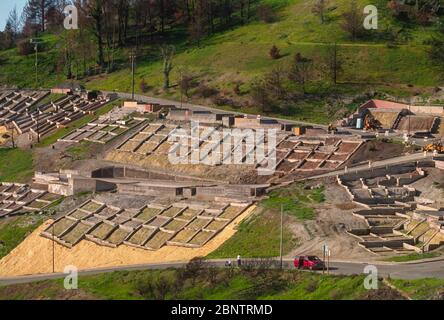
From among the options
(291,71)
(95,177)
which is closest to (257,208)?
(95,177)

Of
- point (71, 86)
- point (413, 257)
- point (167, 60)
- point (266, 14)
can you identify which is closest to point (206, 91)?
point (167, 60)

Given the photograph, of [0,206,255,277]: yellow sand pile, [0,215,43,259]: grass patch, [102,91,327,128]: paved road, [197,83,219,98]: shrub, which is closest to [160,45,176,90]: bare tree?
[102,91,327,128]: paved road

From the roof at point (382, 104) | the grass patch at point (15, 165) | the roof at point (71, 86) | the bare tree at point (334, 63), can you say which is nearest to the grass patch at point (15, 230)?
the grass patch at point (15, 165)

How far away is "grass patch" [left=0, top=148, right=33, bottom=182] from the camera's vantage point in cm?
7469

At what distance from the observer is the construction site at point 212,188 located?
5041 cm

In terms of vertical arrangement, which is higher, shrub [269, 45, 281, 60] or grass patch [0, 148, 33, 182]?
shrub [269, 45, 281, 60]

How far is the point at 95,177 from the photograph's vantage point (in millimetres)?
69062

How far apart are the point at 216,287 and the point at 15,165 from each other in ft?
142

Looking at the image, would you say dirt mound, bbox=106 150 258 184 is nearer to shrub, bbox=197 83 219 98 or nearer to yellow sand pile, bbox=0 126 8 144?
shrub, bbox=197 83 219 98

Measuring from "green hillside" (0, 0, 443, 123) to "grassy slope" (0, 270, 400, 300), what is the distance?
3683cm

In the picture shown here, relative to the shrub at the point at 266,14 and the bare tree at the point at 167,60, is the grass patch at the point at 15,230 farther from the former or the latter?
the shrub at the point at 266,14

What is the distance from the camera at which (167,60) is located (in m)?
99.8
